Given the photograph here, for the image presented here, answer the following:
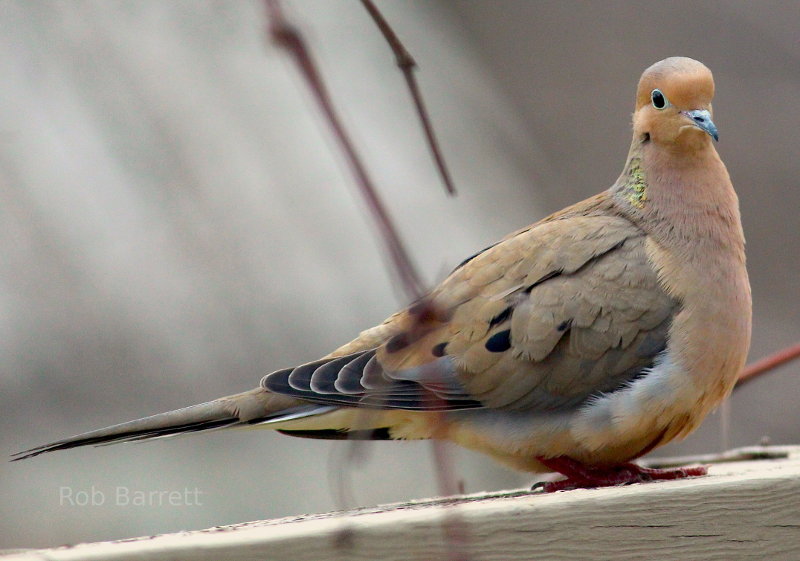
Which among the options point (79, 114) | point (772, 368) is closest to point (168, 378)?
point (79, 114)

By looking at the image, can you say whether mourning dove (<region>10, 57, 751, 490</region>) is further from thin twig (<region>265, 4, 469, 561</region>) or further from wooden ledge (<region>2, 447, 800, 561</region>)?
thin twig (<region>265, 4, 469, 561</region>)

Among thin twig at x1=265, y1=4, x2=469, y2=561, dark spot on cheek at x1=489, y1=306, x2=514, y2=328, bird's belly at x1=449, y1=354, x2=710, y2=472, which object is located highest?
dark spot on cheek at x1=489, y1=306, x2=514, y2=328

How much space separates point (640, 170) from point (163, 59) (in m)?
3.76

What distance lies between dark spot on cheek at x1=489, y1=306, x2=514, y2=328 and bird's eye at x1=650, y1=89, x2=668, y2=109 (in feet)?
2.29

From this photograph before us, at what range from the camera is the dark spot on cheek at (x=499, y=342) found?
2.84 m

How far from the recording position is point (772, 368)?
2.80 m

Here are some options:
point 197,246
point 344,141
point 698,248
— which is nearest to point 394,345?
point 698,248

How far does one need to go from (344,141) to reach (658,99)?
2.12 m

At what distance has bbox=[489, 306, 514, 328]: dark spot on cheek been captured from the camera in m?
2.84

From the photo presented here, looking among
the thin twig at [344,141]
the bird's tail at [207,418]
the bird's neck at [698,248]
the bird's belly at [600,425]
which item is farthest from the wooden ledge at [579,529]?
the thin twig at [344,141]

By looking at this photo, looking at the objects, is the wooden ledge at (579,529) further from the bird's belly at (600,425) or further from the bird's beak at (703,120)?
the bird's beak at (703,120)

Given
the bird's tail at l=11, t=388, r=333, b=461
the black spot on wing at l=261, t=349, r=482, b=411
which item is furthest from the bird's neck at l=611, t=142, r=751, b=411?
the bird's tail at l=11, t=388, r=333, b=461

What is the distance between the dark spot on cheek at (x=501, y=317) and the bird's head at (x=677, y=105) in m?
0.66

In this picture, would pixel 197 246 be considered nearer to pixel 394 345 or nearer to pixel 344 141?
pixel 394 345
